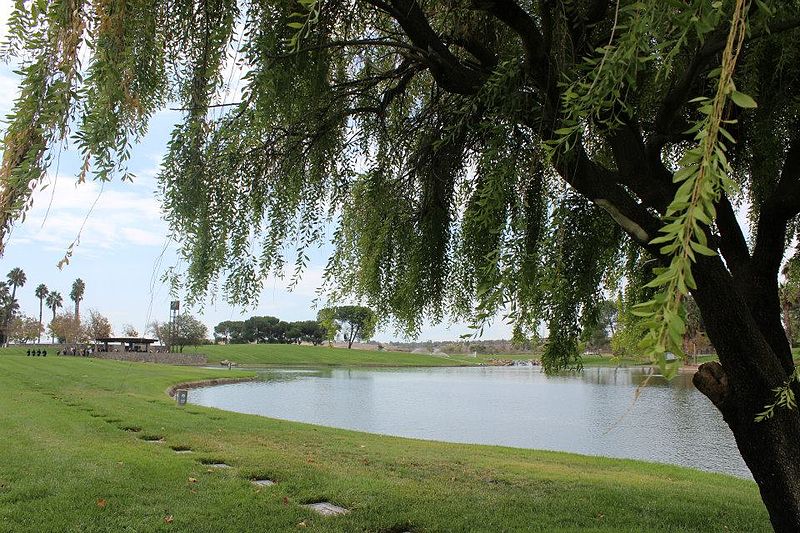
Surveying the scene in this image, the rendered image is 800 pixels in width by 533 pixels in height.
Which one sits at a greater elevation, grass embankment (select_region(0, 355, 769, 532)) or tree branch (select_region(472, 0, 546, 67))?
tree branch (select_region(472, 0, 546, 67))

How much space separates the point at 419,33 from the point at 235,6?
4.32 ft

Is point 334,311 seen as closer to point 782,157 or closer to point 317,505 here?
point 317,505

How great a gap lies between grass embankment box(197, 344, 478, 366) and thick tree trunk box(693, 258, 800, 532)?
64.7 m

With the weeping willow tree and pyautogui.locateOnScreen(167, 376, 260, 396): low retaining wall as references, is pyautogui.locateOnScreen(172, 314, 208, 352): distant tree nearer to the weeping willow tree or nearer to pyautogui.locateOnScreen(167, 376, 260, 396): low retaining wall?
pyautogui.locateOnScreen(167, 376, 260, 396): low retaining wall

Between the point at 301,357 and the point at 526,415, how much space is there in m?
57.4

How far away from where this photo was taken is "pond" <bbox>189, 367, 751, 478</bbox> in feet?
53.2

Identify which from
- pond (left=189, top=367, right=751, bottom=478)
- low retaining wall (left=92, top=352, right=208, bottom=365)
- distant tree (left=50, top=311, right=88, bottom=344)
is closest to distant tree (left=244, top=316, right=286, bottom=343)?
distant tree (left=50, top=311, right=88, bottom=344)

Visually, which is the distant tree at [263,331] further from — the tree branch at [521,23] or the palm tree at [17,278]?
the tree branch at [521,23]

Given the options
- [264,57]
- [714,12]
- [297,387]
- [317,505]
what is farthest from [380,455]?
[297,387]

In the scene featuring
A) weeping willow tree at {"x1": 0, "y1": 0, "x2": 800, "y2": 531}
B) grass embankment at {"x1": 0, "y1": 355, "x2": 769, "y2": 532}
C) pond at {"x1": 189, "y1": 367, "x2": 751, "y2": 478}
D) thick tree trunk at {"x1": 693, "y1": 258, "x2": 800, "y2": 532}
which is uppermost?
weeping willow tree at {"x1": 0, "y1": 0, "x2": 800, "y2": 531}

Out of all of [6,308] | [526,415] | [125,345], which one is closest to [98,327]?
[125,345]

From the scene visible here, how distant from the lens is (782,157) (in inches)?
193

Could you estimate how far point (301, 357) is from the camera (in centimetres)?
7719

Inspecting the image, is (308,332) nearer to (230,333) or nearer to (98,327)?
(230,333)
